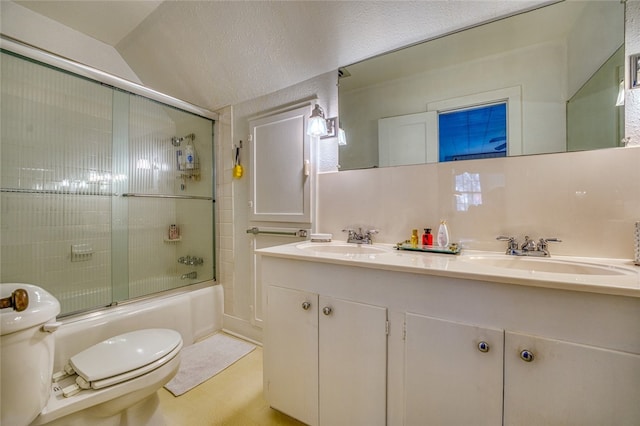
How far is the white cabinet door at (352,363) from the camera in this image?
40.3 inches

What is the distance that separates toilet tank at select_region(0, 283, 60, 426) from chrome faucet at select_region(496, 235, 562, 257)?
187 centimetres

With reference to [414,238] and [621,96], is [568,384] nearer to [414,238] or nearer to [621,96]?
[414,238]

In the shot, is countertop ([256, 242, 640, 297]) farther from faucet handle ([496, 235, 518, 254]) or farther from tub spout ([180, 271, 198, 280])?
tub spout ([180, 271, 198, 280])

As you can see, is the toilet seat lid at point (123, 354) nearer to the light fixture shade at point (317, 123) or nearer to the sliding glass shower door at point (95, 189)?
the sliding glass shower door at point (95, 189)

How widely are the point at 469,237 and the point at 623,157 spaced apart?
2.12 feet

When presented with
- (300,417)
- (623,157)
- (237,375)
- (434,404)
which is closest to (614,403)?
(434,404)

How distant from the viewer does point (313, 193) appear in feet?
5.83

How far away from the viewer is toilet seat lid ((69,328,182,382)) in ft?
3.46

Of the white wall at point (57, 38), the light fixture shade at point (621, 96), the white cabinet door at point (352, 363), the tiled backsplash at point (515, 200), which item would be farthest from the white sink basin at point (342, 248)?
the white wall at point (57, 38)

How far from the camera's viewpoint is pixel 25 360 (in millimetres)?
831

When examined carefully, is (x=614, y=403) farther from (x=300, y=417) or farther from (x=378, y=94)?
(x=378, y=94)

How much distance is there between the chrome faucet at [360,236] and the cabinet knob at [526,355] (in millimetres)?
873

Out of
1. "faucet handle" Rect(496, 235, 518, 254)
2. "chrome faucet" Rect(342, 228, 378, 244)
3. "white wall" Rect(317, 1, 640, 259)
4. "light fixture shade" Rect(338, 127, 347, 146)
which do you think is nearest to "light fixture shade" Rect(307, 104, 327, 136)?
"light fixture shade" Rect(338, 127, 347, 146)

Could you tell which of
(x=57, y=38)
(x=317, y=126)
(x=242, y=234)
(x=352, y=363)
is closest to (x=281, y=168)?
(x=317, y=126)
